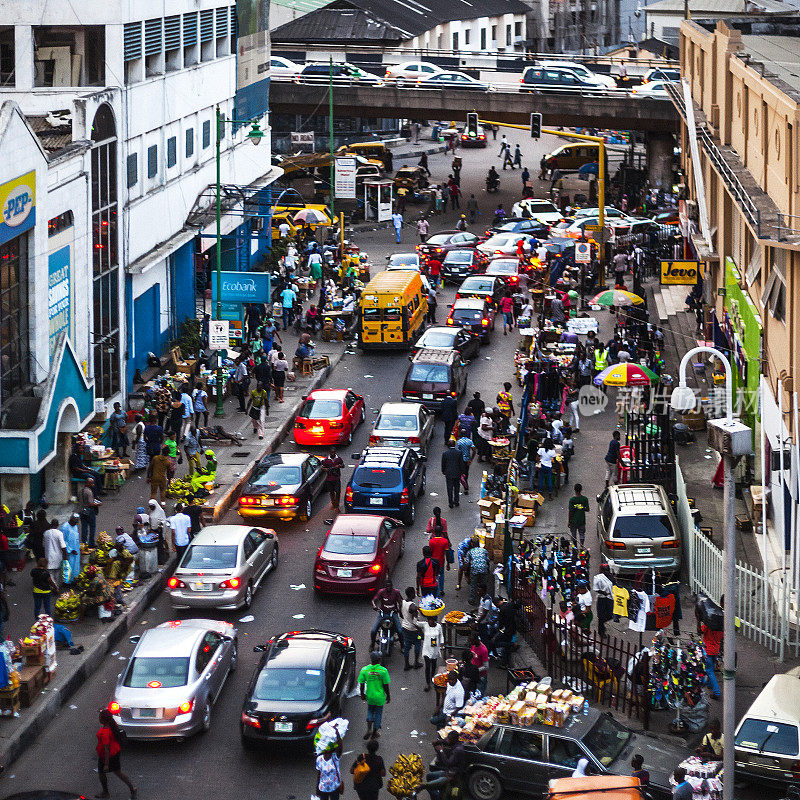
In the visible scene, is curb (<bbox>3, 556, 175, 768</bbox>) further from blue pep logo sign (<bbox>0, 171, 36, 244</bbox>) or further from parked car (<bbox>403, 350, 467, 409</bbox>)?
parked car (<bbox>403, 350, 467, 409</bbox>)

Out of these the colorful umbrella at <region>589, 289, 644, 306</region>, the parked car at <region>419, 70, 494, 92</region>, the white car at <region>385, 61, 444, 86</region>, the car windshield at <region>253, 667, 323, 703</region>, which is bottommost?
the car windshield at <region>253, 667, 323, 703</region>

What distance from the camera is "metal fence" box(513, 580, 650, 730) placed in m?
23.5

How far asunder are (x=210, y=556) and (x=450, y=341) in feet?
59.1

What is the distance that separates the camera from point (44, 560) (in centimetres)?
2719

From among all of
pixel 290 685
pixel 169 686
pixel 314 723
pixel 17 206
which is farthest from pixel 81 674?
pixel 17 206

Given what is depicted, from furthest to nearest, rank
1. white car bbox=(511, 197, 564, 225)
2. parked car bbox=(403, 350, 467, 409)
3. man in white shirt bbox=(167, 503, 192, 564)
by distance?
1. white car bbox=(511, 197, 564, 225)
2. parked car bbox=(403, 350, 467, 409)
3. man in white shirt bbox=(167, 503, 192, 564)

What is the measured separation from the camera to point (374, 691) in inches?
887

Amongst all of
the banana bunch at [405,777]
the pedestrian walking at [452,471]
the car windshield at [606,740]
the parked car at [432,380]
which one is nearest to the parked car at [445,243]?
the parked car at [432,380]

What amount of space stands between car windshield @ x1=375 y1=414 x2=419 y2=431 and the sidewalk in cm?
316

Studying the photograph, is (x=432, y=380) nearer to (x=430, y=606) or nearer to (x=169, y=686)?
(x=430, y=606)

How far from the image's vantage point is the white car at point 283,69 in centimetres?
7456

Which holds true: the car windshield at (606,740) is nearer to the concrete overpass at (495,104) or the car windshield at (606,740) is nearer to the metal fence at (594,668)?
the metal fence at (594,668)

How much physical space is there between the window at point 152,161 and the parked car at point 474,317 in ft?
34.7

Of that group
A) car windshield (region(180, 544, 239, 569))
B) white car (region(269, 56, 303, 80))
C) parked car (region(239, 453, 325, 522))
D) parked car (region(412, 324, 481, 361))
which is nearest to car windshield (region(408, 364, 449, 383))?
parked car (region(412, 324, 481, 361))
